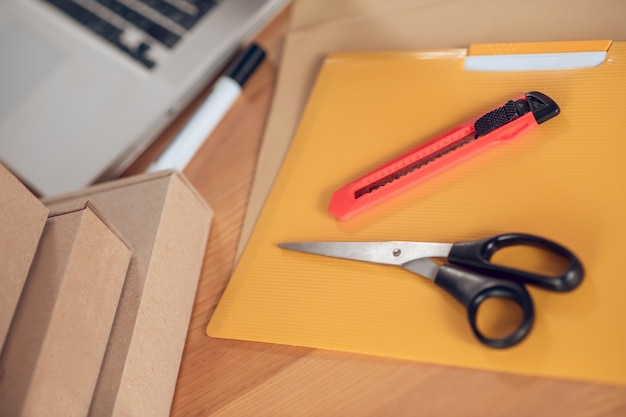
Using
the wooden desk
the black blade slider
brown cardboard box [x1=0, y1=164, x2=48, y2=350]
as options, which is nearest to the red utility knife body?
the black blade slider

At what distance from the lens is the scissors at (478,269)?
1.17ft

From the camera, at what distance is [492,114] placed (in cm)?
43

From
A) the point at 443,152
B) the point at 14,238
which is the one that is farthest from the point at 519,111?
the point at 14,238

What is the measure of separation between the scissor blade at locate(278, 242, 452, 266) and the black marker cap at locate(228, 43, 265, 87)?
0.65 ft

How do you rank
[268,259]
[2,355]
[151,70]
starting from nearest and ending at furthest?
[2,355], [268,259], [151,70]

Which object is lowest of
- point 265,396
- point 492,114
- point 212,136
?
point 265,396

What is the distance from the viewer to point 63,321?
349 mm

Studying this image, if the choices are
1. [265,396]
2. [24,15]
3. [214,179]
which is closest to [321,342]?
[265,396]

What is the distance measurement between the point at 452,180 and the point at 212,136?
0.24 metres

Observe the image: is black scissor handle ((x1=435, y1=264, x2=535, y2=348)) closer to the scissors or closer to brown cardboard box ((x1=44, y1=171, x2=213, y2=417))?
the scissors

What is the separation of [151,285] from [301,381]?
0.13m

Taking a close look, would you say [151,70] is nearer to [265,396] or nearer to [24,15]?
[24,15]

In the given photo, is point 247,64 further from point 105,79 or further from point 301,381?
point 301,381

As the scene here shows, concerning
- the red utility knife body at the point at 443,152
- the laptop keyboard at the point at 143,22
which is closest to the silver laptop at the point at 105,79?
the laptop keyboard at the point at 143,22
